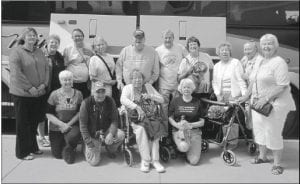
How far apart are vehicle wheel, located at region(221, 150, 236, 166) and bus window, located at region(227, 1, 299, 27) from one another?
2.04m

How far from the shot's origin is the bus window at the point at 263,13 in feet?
17.8

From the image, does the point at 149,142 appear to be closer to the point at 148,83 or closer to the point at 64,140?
the point at 148,83

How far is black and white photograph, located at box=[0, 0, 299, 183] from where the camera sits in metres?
4.10

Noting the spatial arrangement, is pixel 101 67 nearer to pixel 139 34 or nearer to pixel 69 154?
pixel 139 34

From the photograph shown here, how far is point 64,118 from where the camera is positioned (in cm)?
449

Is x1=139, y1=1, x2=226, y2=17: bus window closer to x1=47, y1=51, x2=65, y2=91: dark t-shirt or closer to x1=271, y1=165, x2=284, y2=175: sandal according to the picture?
x1=47, y1=51, x2=65, y2=91: dark t-shirt

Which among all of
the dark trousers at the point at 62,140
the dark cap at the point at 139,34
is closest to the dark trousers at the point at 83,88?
the dark trousers at the point at 62,140

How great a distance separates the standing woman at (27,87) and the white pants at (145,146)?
4.14 ft

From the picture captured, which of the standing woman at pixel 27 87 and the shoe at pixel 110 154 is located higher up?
the standing woman at pixel 27 87

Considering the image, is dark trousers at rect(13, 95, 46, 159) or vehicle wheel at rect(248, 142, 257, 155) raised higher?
dark trousers at rect(13, 95, 46, 159)

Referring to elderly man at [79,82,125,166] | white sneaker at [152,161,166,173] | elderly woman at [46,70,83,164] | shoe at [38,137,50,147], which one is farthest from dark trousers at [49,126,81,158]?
white sneaker at [152,161,166,173]

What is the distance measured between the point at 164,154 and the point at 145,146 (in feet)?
1.14

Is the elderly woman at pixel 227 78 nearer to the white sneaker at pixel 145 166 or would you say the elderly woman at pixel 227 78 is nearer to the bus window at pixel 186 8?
the bus window at pixel 186 8

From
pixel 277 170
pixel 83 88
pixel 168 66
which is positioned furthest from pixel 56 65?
pixel 277 170
